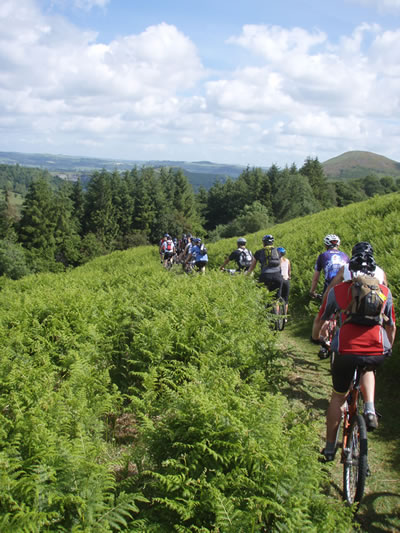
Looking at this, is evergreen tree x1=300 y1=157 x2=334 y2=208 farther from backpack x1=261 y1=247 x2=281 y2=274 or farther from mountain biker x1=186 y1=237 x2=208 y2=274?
backpack x1=261 y1=247 x2=281 y2=274

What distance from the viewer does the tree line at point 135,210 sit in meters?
76.6

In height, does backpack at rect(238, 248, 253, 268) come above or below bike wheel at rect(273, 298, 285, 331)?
above

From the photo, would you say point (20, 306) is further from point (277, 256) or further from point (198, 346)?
point (277, 256)

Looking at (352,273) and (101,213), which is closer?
(352,273)

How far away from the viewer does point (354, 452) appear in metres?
4.30

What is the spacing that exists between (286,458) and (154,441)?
1.28m

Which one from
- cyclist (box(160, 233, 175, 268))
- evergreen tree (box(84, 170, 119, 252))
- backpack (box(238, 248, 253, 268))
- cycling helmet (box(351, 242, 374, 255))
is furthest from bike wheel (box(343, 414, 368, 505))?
evergreen tree (box(84, 170, 119, 252))

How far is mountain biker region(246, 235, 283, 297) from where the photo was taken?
31.6 ft

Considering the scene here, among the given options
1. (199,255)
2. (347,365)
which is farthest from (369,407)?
(199,255)

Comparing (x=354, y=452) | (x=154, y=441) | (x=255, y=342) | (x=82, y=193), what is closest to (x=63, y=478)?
(x=154, y=441)

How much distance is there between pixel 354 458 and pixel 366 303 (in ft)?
5.33

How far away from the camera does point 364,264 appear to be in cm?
464

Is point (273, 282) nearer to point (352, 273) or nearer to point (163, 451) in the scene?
point (352, 273)

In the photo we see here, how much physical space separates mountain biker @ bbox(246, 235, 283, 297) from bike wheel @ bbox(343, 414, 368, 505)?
17.9 ft
